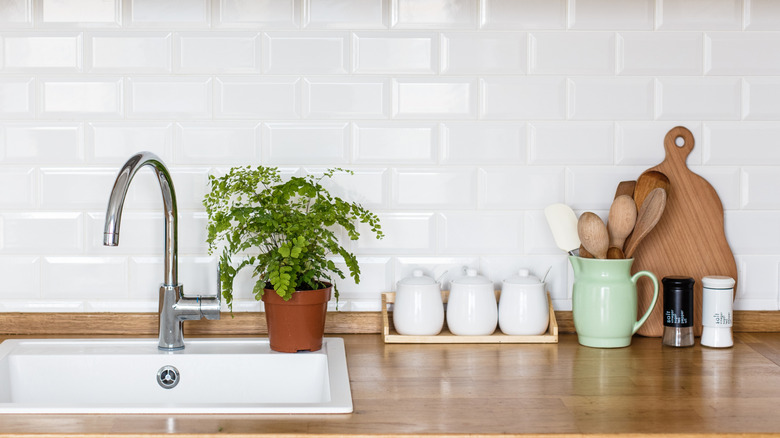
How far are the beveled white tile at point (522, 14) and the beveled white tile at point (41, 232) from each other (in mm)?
976

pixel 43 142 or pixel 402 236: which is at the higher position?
pixel 43 142

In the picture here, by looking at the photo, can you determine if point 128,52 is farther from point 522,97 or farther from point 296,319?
point 522,97

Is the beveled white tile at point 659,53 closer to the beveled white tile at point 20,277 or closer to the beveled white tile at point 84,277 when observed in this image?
the beveled white tile at point 84,277

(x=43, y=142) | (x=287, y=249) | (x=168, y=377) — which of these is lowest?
(x=168, y=377)

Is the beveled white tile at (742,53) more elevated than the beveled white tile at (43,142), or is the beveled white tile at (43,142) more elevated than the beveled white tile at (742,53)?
the beveled white tile at (742,53)

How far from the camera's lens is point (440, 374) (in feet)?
4.38

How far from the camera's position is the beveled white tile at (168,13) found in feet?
5.24

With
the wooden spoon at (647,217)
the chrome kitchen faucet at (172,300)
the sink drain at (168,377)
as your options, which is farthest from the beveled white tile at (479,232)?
the sink drain at (168,377)

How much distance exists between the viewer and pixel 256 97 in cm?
161

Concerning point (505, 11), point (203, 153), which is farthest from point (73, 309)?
point (505, 11)

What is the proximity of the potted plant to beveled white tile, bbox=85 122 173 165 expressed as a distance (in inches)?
7.1

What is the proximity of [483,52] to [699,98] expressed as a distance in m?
0.49

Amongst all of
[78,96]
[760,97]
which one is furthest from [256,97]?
[760,97]

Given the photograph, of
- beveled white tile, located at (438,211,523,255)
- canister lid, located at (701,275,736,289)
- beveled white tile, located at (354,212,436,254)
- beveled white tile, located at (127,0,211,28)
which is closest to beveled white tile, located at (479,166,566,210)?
beveled white tile, located at (438,211,523,255)
